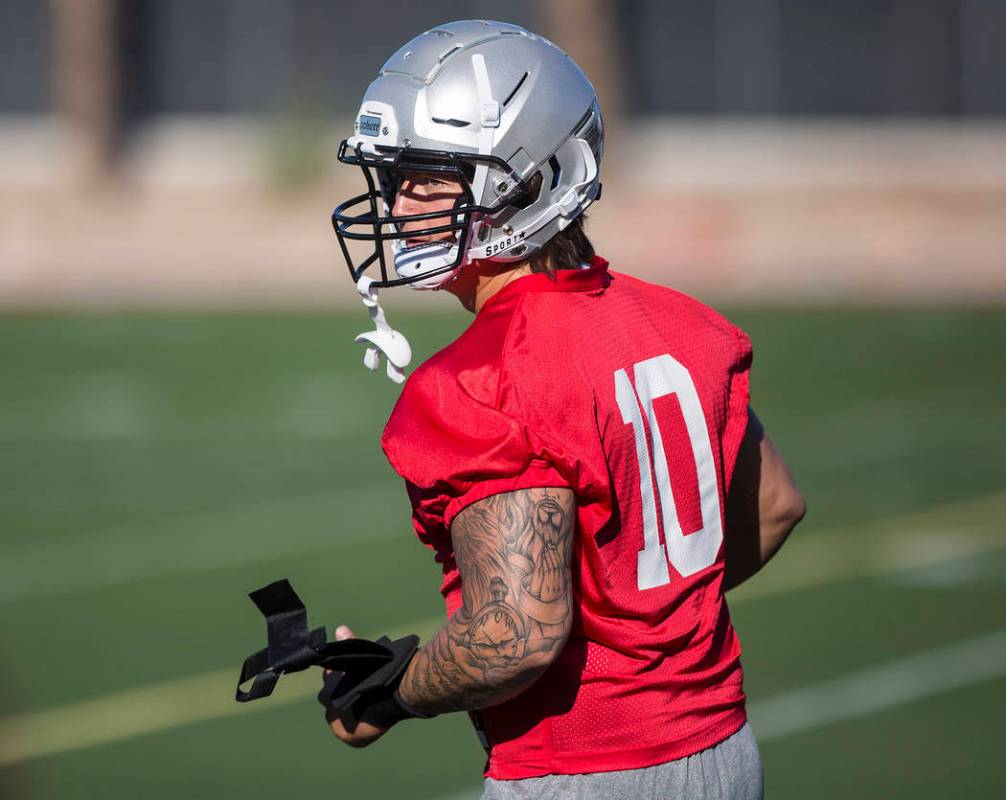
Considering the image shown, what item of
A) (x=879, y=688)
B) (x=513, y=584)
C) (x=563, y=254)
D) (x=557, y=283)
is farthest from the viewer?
(x=879, y=688)

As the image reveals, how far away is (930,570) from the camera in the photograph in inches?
314

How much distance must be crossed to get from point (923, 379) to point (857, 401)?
110cm

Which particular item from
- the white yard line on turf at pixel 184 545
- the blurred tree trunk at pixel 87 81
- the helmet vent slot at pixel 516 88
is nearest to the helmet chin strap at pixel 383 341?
the helmet vent slot at pixel 516 88

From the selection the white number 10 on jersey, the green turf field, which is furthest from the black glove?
the green turf field

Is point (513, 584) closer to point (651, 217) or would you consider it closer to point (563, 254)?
point (563, 254)

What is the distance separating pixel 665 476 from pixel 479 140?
65 centimetres

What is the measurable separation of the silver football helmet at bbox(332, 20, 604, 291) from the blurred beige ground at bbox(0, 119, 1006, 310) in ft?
51.1

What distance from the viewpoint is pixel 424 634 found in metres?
6.92

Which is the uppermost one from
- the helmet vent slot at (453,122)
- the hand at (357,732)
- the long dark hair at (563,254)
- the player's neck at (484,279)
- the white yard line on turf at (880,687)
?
the helmet vent slot at (453,122)

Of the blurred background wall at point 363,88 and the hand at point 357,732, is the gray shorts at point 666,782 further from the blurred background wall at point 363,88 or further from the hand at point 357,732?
the blurred background wall at point 363,88

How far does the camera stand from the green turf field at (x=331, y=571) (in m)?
5.66

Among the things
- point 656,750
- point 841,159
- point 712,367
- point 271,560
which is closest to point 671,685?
point 656,750

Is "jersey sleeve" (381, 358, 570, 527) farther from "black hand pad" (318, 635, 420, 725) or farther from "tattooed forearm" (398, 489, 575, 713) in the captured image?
"black hand pad" (318, 635, 420, 725)

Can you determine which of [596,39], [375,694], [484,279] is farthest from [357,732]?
[596,39]
